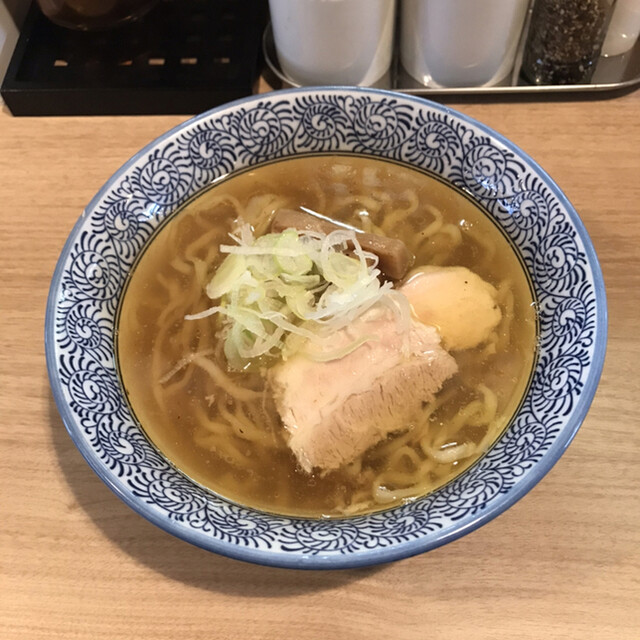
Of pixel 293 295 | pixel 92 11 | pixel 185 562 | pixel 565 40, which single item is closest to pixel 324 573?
pixel 185 562

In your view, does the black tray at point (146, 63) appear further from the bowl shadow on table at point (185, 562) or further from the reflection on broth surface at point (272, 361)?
the bowl shadow on table at point (185, 562)

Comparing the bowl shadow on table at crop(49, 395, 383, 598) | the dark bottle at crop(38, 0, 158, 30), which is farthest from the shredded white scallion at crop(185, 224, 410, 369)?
the dark bottle at crop(38, 0, 158, 30)

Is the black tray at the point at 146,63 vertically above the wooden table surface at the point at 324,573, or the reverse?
the black tray at the point at 146,63

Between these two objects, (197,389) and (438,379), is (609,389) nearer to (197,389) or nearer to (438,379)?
(438,379)

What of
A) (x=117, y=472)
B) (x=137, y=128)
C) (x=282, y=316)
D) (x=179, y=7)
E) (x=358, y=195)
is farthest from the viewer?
(x=179, y=7)

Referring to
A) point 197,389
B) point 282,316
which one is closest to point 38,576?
point 197,389

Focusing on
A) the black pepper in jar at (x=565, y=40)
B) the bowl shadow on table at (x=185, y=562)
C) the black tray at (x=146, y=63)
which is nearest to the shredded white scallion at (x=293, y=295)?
the bowl shadow on table at (x=185, y=562)
